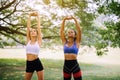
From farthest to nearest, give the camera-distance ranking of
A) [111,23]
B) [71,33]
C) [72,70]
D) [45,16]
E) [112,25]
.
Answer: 1. [45,16]
2. [111,23]
3. [112,25]
4. [71,33]
5. [72,70]

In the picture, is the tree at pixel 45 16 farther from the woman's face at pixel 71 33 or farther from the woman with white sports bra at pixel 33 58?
the woman's face at pixel 71 33

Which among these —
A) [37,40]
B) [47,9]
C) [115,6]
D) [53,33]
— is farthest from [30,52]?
[53,33]

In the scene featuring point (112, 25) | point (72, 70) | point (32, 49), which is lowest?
point (72, 70)

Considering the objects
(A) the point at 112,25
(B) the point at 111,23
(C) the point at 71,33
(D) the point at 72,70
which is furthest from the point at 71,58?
(B) the point at 111,23

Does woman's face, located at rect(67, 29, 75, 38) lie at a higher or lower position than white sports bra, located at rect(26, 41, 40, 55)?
higher

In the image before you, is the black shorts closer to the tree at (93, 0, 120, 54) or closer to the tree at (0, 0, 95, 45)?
the tree at (93, 0, 120, 54)

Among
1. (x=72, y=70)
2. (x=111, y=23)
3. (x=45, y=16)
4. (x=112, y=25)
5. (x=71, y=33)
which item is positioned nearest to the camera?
(x=72, y=70)

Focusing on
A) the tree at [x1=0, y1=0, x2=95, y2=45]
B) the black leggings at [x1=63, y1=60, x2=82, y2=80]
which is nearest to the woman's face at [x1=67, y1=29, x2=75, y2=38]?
the black leggings at [x1=63, y1=60, x2=82, y2=80]

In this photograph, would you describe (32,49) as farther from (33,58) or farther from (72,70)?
(72,70)

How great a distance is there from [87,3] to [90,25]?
1.07 metres

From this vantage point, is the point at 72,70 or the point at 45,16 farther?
the point at 45,16

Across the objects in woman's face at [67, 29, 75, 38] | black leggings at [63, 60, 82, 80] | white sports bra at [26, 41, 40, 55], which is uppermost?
woman's face at [67, 29, 75, 38]

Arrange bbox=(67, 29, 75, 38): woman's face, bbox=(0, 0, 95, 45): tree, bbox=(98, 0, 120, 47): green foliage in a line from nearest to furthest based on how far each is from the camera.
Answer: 1. bbox=(67, 29, 75, 38): woman's face
2. bbox=(98, 0, 120, 47): green foliage
3. bbox=(0, 0, 95, 45): tree

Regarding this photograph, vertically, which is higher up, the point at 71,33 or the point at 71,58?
the point at 71,33
